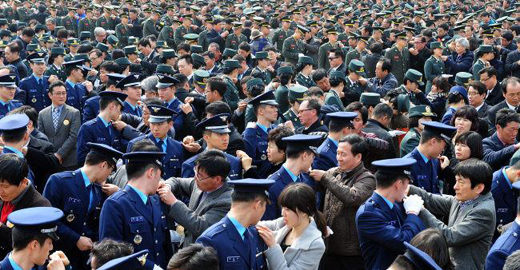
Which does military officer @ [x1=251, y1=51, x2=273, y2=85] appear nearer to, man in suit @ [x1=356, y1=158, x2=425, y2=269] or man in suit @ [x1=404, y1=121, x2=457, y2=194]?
man in suit @ [x1=404, y1=121, x2=457, y2=194]

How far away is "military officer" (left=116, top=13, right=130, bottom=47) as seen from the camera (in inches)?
713

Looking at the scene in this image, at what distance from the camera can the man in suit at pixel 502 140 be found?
6754mm

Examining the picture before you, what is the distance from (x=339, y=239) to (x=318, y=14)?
55.0ft

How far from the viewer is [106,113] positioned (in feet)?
24.0

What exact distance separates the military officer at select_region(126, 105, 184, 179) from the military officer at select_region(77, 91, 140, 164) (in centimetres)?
70

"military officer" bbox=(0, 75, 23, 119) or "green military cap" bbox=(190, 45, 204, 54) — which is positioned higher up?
"military officer" bbox=(0, 75, 23, 119)

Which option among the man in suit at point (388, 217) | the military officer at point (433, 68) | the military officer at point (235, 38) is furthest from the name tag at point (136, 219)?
the military officer at point (235, 38)

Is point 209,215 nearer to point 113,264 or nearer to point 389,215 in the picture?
point 389,215

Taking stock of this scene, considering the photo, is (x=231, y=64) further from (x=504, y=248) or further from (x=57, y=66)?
(x=504, y=248)

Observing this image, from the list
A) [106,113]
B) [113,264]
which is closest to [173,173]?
[106,113]

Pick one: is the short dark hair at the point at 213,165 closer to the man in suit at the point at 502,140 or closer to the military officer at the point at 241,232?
the military officer at the point at 241,232

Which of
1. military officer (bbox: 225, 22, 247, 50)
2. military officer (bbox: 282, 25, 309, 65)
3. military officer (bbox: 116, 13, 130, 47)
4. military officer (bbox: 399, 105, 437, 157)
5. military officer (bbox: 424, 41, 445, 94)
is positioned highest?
military officer (bbox: 399, 105, 437, 157)

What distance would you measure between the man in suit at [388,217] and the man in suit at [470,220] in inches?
8.0

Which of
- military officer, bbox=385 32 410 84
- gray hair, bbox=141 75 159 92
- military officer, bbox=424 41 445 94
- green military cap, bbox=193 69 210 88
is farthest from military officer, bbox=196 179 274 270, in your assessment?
military officer, bbox=385 32 410 84
